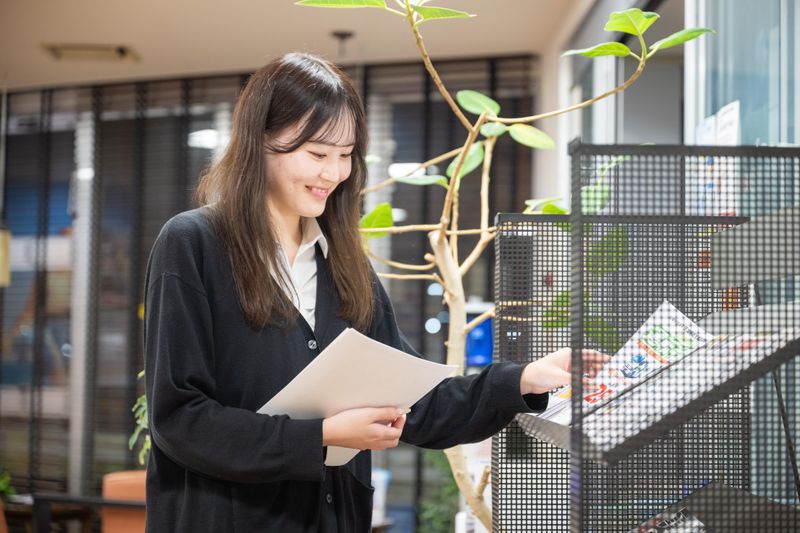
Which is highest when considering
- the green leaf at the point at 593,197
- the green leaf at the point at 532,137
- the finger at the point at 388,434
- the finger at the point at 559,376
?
the green leaf at the point at 532,137

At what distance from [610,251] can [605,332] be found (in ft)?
0.36

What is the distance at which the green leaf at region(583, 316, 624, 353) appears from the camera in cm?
124

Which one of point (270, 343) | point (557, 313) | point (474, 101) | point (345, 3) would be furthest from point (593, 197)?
point (474, 101)

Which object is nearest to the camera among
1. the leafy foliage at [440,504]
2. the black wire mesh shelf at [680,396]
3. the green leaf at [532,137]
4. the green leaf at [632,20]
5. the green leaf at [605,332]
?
the black wire mesh shelf at [680,396]

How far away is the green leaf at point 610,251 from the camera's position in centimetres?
119

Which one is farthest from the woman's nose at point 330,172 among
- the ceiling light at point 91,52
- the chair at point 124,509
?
the ceiling light at point 91,52

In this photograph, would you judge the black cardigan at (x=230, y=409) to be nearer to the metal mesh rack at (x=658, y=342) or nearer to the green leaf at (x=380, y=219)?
the metal mesh rack at (x=658, y=342)

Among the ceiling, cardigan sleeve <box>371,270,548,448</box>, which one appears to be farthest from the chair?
the ceiling

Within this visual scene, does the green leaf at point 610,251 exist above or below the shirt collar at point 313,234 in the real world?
below

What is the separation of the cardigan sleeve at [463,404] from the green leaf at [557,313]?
9cm

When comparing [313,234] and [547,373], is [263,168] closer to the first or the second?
[313,234]

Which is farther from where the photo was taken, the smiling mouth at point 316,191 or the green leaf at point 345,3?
the green leaf at point 345,3

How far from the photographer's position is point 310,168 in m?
1.42

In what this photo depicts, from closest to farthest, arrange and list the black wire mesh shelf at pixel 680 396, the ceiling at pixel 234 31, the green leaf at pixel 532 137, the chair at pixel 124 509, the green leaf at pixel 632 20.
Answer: the black wire mesh shelf at pixel 680 396, the green leaf at pixel 632 20, the green leaf at pixel 532 137, the chair at pixel 124 509, the ceiling at pixel 234 31
